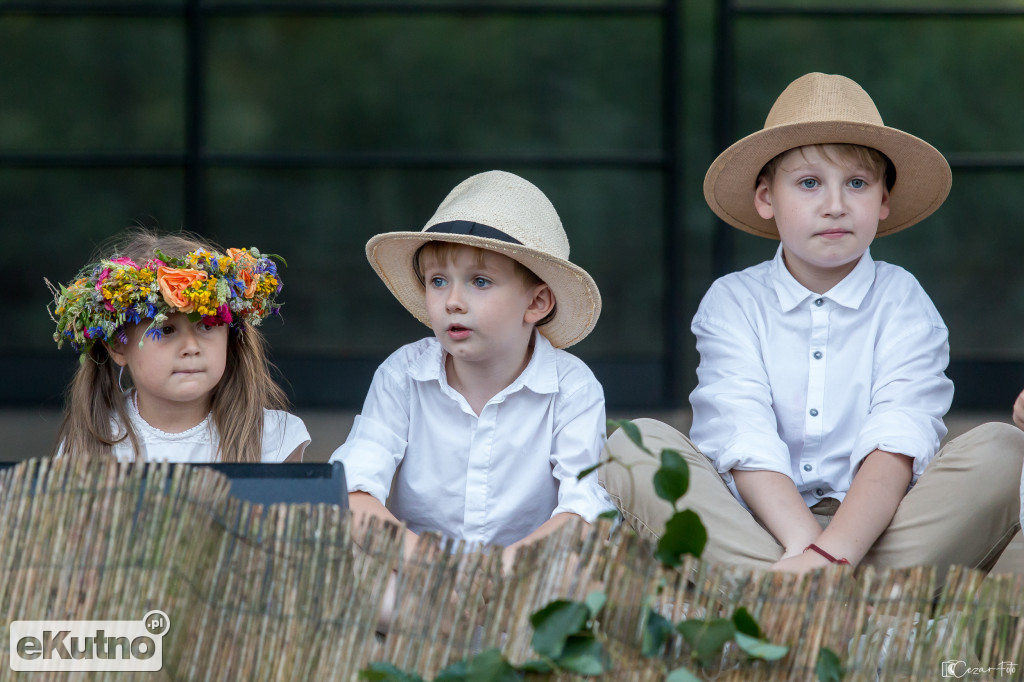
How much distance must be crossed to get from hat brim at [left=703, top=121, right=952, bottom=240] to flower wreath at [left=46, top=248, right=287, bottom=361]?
4.30 ft

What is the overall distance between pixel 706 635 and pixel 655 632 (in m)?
0.08

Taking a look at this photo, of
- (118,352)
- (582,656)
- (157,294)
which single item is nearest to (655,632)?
(582,656)

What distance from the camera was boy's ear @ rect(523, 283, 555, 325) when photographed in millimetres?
2924

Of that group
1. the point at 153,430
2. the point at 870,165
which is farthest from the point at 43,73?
the point at 870,165

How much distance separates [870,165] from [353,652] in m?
1.87

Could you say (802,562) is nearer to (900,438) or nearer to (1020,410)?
(900,438)

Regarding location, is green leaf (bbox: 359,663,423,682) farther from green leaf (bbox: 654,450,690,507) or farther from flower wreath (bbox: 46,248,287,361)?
flower wreath (bbox: 46,248,287,361)

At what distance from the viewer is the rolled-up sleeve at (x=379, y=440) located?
2.79 metres

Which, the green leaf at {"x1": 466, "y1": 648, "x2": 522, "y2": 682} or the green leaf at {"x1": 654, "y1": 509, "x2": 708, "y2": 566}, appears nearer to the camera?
the green leaf at {"x1": 466, "y1": 648, "x2": 522, "y2": 682}

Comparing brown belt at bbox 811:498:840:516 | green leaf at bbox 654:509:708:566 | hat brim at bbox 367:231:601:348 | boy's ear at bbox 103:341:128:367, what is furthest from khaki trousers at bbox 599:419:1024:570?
boy's ear at bbox 103:341:128:367

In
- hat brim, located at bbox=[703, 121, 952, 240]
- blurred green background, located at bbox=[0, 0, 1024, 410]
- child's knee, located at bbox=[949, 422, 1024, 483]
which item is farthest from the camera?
blurred green background, located at bbox=[0, 0, 1024, 410]

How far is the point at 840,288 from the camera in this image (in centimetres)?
298

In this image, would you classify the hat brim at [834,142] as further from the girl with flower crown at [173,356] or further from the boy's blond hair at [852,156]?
the girl with flower crown at [173,356]

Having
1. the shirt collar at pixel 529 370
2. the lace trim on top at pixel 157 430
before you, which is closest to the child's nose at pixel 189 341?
the lace trim on top at pixel 157 430
